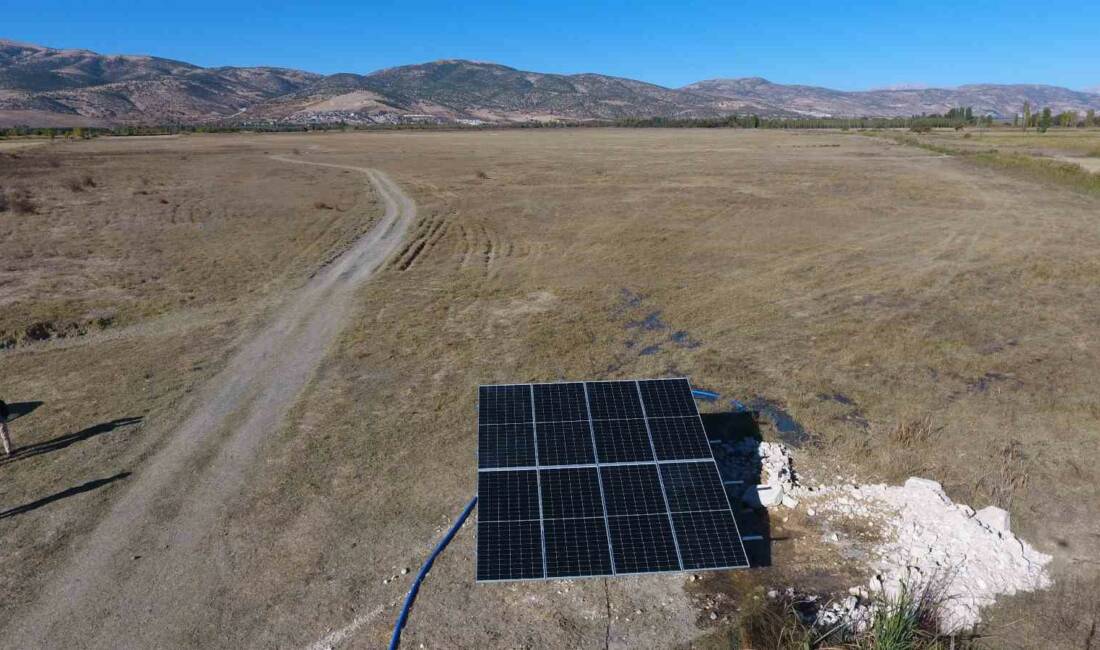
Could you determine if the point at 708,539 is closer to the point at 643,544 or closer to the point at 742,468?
the point at 643,544

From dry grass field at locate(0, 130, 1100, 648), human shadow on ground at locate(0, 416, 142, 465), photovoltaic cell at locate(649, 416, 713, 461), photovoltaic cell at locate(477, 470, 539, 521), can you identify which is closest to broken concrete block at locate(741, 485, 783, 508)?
dry grass field at locate(0, 130, 1100, 648)

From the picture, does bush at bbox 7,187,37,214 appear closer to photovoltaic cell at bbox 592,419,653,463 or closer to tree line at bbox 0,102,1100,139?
photovoltaic cell at bbox 592,419,653,463

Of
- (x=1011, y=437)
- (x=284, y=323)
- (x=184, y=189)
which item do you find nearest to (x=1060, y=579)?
(x=1011, y=437)

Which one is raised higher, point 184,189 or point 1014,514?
point 184,189

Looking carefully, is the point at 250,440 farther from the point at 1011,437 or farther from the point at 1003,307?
the point at 1003,307

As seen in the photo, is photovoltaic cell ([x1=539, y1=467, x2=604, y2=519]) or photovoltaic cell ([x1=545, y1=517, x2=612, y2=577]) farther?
photovoltaic cell ([x1=539, y1=467, x2=604, y2=519])

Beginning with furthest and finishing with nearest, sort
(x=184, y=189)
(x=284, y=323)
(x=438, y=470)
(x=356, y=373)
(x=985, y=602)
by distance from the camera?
1. (x=184, y=189)
2. (x=284, y=323)
3. (x=356, y=373)
4. (x=438, y=470)
5. (x=985, y=602)

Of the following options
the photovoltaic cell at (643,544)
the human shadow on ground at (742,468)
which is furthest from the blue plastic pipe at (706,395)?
the photovoltaic cell at (643,544)
